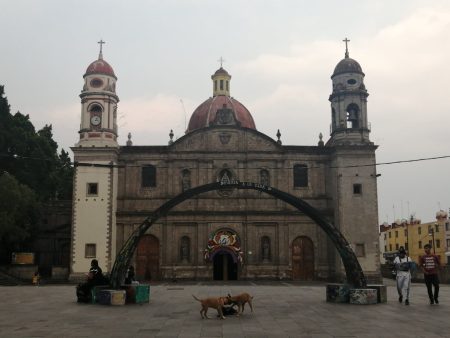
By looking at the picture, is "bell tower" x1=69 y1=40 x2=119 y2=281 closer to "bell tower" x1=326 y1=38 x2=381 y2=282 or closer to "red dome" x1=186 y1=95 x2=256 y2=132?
"red dome" x1=186 y1=95 x2=256 y2=132

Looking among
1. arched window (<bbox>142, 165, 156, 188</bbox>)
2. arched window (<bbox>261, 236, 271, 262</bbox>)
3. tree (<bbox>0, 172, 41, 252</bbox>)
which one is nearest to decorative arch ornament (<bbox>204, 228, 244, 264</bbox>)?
arched window (<bbox>261, 236, 271, 262</bbox>)

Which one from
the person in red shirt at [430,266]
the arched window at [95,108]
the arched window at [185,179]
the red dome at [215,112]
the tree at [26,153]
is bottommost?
the person in red shirt at [430,266]

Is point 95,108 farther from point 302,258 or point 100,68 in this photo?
point 302,258

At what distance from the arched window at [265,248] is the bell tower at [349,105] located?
371 inches

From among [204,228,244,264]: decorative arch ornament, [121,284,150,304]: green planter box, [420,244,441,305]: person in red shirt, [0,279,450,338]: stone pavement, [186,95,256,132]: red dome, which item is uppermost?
[186,95,256,132]: red dome

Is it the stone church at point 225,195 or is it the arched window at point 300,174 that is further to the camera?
the arched window at point 300,174

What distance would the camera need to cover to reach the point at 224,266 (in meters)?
43.4

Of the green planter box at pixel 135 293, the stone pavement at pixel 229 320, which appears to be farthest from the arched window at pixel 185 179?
the stone pavement at pixel 229 320

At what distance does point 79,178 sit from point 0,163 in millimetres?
8873

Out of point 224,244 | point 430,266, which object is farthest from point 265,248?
point 430,266

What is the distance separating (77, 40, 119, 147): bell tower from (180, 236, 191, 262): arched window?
922cm

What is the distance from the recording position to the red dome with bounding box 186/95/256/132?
53094mm

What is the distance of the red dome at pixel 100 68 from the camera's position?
4372 centimetres

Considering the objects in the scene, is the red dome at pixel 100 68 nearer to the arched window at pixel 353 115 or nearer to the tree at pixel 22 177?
the tree at pixel 22 177
